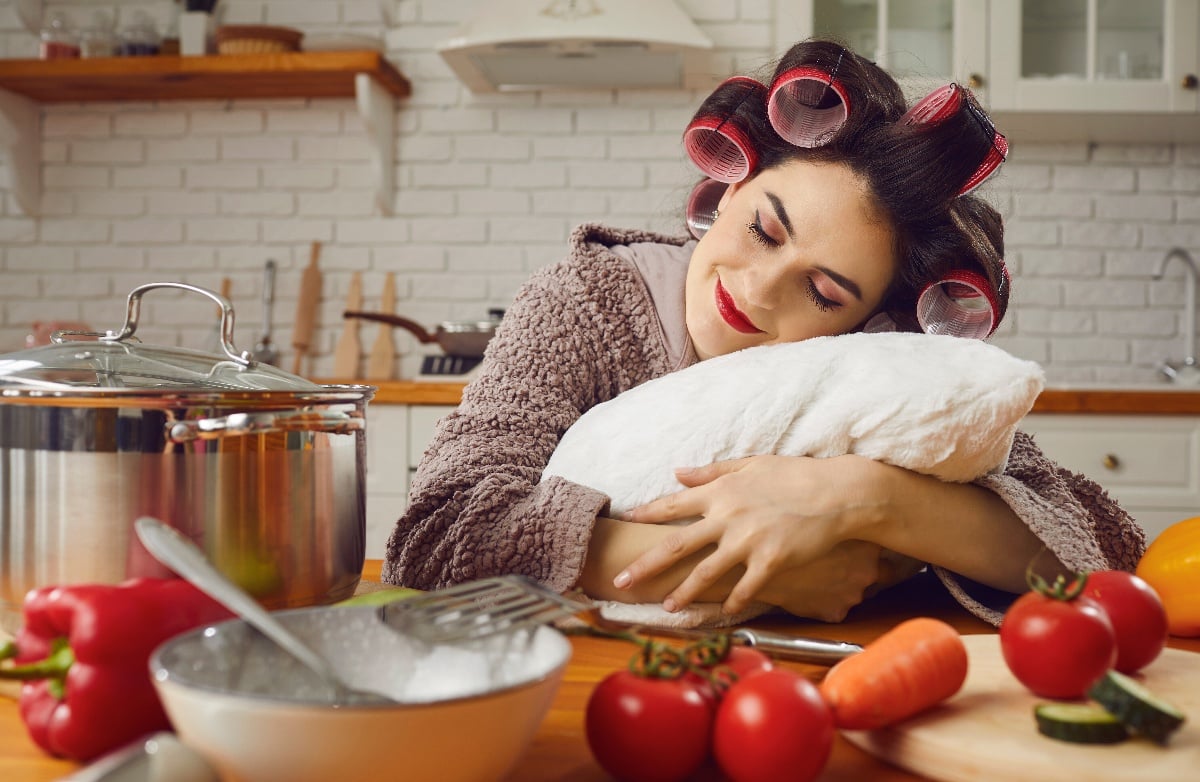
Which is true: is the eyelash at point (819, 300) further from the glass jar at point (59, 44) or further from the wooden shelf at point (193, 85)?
the glass jar at point (59, 44)

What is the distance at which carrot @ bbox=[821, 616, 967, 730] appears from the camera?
0.51 metres

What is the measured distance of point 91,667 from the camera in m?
0.49

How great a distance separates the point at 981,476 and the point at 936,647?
0.39 m

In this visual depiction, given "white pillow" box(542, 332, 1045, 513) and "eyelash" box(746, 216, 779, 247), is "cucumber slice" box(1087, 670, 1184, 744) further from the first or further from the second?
"eyelash" box(746, 216, 779, 247)

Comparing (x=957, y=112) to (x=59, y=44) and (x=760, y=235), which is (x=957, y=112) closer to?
(x=760, y=235)

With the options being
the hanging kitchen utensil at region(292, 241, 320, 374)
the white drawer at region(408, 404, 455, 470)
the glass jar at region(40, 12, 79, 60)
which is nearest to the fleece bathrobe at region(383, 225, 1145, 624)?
the white drawer at region(408, 404, 455, 470)

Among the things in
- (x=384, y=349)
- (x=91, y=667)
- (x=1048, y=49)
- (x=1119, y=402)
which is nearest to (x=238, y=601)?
(x=91, y=667)

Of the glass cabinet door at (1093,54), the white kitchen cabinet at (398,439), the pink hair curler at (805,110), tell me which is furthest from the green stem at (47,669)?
the glass cabinet door at (1093,54)

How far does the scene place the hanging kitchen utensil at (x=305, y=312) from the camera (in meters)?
2.97

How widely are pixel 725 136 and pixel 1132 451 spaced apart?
63.9 inches

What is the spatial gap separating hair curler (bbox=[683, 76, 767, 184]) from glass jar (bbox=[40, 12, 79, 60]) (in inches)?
92.6

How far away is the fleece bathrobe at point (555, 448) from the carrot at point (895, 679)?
0.33 meters

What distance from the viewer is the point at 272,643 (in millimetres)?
486

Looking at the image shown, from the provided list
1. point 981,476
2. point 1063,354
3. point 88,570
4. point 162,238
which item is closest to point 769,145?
point 981,476
